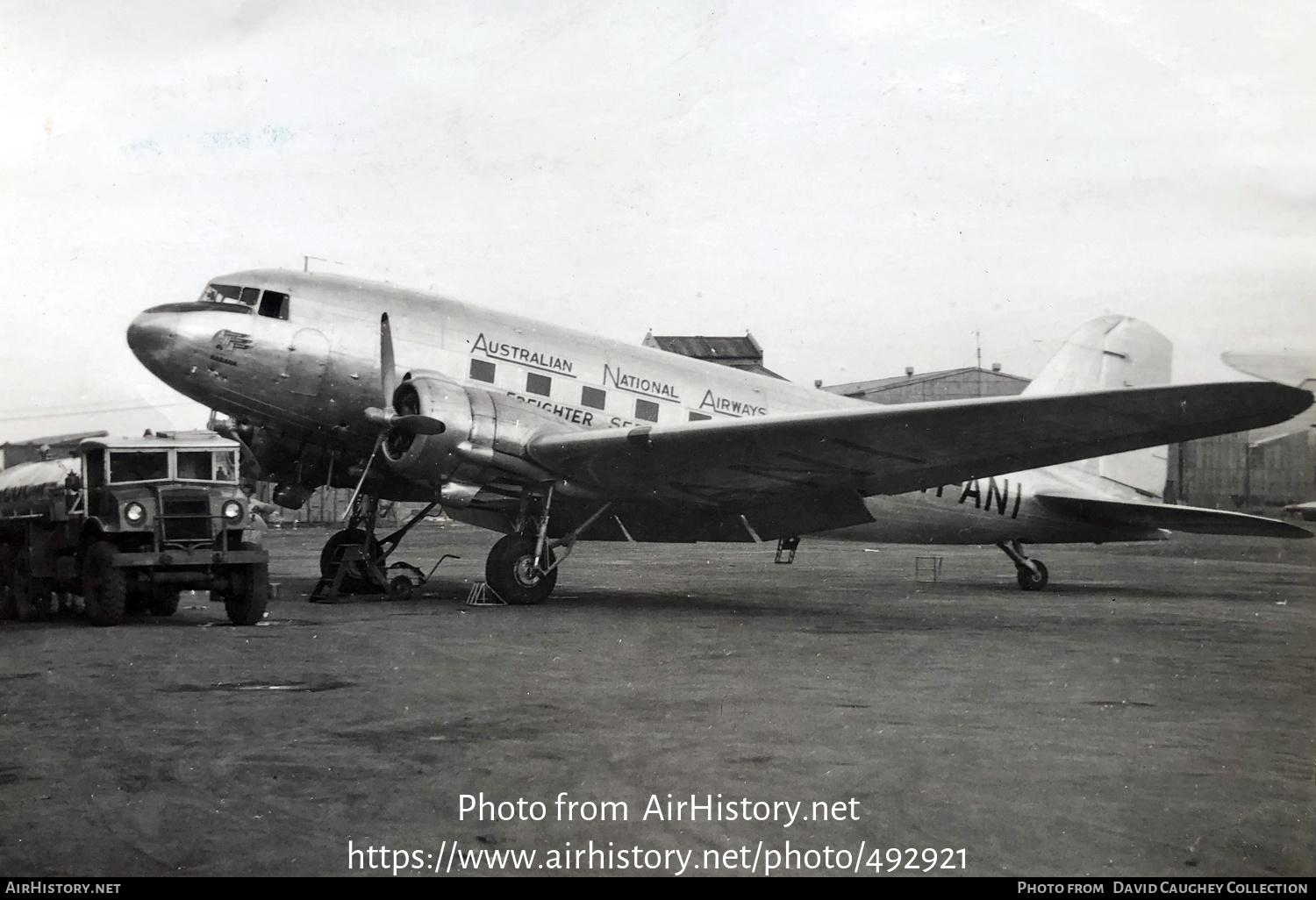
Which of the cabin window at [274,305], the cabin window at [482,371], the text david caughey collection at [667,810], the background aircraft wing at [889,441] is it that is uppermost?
the cabin window at [274,305]

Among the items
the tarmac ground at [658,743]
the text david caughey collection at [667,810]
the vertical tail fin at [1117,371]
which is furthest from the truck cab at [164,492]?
the vertical tail fin at [1117,371]

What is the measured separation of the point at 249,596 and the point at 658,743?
6306mm

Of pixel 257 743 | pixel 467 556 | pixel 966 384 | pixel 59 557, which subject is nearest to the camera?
pixel 257 743

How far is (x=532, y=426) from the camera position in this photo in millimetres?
12352

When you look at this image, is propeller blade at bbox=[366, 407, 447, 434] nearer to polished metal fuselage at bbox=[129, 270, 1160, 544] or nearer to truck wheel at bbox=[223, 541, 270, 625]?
polished metal fuselage at bbox=[129, 270, 1160, 544]

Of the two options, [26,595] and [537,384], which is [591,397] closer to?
[537,384]

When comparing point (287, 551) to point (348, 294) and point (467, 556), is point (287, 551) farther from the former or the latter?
point (348, 294)

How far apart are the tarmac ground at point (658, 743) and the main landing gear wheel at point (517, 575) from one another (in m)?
0.99

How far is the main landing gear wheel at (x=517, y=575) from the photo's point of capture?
40.1ft

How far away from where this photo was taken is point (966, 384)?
21.6 metres

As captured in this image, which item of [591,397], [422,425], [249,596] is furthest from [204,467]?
[591,397]

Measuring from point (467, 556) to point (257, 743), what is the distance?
74.5 feet

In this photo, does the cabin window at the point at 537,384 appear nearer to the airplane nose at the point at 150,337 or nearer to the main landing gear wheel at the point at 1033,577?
the airplane nose at the point at 150,337
